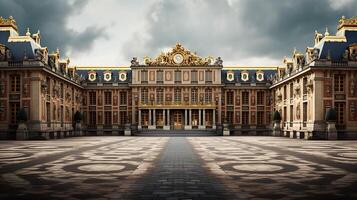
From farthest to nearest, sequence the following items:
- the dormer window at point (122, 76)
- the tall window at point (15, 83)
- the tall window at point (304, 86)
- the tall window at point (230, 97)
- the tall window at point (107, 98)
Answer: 1. the dormer window at point (122, 76)
2. the tall window at point (230, 97)
3. the tall window at point (107, 98)
4. the tall window at point (304, 86)
5. the tall window at point (15, 83)

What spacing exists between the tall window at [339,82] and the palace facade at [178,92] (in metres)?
0.10

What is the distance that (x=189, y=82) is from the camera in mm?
68812

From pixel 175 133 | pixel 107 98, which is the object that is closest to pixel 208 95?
pixel 175 133

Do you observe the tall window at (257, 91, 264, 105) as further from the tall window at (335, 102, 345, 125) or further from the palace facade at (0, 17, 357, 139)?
the tall window at (335, 102, 345, 125)

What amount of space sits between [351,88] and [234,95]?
27.7 meters

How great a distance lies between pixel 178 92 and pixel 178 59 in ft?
18.5

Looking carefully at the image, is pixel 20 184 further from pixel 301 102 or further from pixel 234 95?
pixel 234 95

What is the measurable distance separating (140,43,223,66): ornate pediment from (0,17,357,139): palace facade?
0.17 meters

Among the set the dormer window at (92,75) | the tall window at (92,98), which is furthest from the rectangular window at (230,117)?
the dormer window at (92,75)

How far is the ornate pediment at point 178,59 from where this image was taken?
6881cm

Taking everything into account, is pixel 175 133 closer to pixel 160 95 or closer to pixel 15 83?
pixel 160 95

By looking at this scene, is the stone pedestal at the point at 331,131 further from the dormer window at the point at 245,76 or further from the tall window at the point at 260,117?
Answer: the dormer window at the point at 245,76

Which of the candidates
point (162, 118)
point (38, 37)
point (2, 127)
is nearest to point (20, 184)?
point (2, 127)

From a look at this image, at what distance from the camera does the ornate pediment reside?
68812 millimetres
